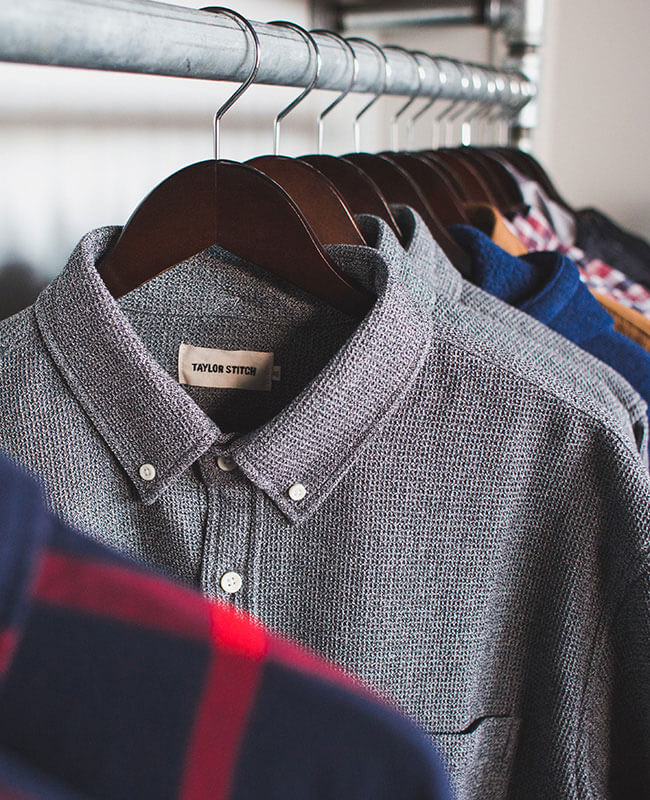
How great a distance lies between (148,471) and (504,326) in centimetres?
26

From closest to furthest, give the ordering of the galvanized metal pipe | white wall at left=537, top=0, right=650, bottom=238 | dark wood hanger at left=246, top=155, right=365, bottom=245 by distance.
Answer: the galvanized metal pipe
dark wood hanger at left=246, top=155, right=365, bottom=245
white wall at left=537, top=0, right=650, bottom=238

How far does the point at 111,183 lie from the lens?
0.90 meters

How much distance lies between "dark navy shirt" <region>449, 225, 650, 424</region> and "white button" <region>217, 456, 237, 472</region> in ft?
0.98

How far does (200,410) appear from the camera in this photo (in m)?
0.52

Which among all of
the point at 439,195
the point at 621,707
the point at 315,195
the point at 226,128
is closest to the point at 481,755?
the point at 621,707

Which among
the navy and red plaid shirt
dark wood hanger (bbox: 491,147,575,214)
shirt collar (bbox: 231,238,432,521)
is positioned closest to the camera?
the navy and red plaid shirt

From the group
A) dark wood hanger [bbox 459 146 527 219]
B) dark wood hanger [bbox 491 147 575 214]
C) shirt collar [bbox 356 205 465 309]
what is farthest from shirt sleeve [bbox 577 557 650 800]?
dark wood hanger [bbox 491 147 575 214]

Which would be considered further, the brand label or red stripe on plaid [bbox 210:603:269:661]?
the brand label

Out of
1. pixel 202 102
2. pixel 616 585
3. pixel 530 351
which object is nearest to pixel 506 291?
pixel 530 351

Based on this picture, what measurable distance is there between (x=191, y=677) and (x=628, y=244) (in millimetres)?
1051

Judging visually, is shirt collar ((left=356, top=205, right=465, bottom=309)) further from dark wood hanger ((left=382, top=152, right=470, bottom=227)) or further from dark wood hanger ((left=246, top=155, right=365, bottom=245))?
dark wood hanger ((left=382, top=152, right=470, bottom=227))

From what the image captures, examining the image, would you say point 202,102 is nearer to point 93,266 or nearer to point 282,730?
point 93,266

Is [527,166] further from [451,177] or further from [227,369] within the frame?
[227,369]

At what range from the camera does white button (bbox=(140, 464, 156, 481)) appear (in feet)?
1.73
